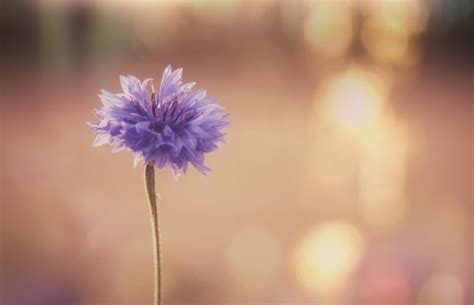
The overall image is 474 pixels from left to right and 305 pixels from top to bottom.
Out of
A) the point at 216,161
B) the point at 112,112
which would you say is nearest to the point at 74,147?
the point at 216,161

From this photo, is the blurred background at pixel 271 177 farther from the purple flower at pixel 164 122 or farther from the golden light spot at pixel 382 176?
the purple flower at pixel 164 122

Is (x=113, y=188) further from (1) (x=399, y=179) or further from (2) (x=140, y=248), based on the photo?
(1) (x=399, y=179)

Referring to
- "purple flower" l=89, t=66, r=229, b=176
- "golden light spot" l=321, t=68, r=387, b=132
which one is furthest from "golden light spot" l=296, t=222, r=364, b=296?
"golden light spot" l=321, t=68, r=387, b=132

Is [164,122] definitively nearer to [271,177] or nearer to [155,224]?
Answer: [155,224]

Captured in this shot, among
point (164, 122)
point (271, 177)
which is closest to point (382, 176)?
point (271, 177)

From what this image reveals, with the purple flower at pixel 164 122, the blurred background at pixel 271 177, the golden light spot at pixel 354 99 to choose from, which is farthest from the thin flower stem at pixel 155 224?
the golden light spot at pixel 354 99
